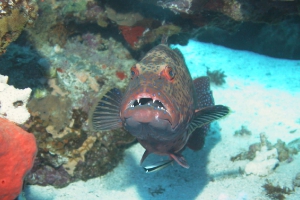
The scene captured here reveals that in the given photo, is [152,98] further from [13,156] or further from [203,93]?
[203,93]

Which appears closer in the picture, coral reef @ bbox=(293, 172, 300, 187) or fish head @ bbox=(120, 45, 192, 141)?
fish head @ bbox=(120, 45, 192, 141)

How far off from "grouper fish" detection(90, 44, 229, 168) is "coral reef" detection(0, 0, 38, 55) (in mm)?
1530

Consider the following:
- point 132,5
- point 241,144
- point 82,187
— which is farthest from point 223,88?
point 82,187

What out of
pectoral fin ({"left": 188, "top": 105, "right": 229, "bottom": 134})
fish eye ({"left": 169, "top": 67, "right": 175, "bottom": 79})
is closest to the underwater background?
pectoral fin ({"left": 188, "top": 105, "right": 229, "bottom": 134})

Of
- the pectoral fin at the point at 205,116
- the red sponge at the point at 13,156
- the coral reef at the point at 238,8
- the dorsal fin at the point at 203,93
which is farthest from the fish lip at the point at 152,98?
the coral reef at the point at 238,8

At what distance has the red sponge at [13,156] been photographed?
2754 millimetres

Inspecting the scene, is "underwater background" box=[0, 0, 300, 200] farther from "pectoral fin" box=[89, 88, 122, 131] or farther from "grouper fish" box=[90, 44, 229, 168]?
"grouper fish" box=[90, 44, 229, 168]

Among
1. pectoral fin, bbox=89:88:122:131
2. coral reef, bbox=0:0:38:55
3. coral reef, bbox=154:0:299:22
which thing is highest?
coral reef, bbox=154:0:299:22

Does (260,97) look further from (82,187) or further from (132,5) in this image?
(82,187)

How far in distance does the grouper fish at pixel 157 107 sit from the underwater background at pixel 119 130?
1420mm

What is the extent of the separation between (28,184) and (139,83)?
3.45m

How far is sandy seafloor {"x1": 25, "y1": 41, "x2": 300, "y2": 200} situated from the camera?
504cm

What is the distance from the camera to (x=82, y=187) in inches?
207

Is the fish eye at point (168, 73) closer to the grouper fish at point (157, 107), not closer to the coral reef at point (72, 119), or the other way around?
the grouper fish at point (157, 107)
